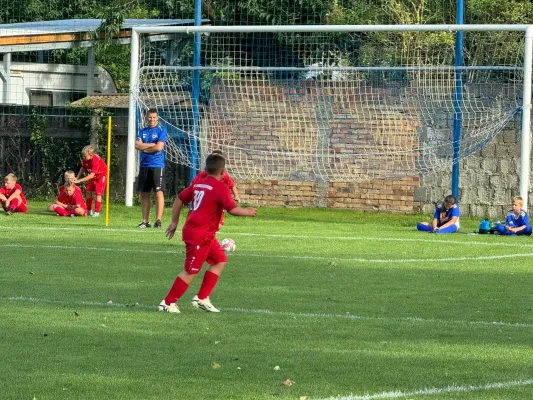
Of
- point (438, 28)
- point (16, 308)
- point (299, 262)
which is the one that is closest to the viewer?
point (16, 308)

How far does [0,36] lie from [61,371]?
25046 millimetres

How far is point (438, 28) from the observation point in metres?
22.6

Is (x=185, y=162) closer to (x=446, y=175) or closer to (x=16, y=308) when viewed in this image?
(x=446, y=175)

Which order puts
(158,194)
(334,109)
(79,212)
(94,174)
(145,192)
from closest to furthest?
(158,194)
(145,192)
(79,212)
(94,174)
(334,109)

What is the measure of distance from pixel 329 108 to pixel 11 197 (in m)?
6.39

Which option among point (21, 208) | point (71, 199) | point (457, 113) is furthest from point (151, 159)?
point (457, 113)

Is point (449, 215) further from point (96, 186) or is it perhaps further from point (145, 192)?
point (96, 186)

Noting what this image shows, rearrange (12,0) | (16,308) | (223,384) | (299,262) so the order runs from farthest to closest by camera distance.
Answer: (12,0)
(299,262)
(16,308)
(223,384)

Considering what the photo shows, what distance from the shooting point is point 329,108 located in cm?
2472

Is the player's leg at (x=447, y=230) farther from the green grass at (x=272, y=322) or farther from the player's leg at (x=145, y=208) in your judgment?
the player's leg at (x=145, y=208)

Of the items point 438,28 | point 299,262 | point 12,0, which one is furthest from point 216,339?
point 12,0

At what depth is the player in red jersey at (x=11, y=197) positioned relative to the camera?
922 inches

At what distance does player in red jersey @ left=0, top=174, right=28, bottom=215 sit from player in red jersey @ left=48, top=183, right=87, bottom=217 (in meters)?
0.56

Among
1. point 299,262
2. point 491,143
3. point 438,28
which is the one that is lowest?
point 299,262
